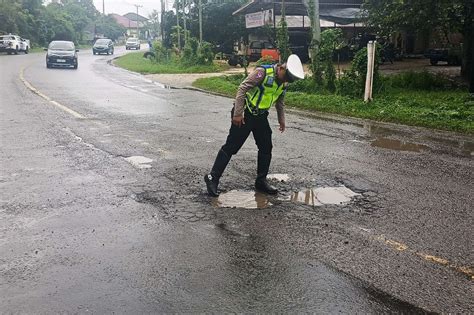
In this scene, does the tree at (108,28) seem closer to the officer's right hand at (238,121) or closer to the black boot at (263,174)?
the black boot at (263,174)

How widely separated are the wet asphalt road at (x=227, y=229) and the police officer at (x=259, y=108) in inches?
11.9

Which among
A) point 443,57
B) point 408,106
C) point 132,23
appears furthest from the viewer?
point 132,23

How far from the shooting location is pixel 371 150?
841cm

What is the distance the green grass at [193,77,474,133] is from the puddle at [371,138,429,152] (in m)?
1.88

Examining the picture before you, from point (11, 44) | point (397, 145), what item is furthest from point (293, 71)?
point (11, 44)

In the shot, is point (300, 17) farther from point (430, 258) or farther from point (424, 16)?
point (430, 258)

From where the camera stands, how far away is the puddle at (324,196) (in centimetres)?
562

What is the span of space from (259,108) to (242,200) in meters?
1.08

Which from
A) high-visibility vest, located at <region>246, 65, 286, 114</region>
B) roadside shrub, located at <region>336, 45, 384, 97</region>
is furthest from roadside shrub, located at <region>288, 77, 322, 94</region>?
high-visibility vest, located at <region>246, 65, 286, 114</region>

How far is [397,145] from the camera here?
29.2ft

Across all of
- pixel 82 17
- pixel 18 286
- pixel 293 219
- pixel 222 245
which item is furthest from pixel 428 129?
pixel 82 17

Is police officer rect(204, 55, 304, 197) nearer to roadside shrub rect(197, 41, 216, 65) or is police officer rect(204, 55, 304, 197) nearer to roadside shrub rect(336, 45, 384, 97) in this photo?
roadside shrub rect(336, 45, 384, 97)

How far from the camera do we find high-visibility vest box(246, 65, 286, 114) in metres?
5.54

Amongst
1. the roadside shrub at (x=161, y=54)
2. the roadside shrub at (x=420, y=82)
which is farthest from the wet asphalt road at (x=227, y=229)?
the roadside shrub at (x=161, y=54)
